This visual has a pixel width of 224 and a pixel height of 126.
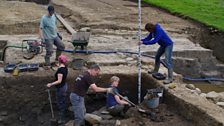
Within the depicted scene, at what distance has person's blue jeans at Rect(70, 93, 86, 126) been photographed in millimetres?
10703

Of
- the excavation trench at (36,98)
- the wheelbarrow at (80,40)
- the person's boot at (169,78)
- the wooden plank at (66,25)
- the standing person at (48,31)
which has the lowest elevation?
the excavation trench at (36,98)

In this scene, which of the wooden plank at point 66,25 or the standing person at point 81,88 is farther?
the wooden plank at point 66,25

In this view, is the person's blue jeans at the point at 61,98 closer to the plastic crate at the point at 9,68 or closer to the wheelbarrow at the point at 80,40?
the plastic crate at the point at 9,68

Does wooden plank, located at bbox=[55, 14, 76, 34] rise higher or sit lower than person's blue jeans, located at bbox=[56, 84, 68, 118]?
higher

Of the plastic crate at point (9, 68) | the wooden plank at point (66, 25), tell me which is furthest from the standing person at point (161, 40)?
the wooden plank at point (66, 25)

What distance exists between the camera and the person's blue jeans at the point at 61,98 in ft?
39.5

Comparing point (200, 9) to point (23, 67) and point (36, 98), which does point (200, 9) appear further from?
point (36, 98)

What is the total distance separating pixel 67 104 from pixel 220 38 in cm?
975

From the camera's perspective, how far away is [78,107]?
10.8 metres

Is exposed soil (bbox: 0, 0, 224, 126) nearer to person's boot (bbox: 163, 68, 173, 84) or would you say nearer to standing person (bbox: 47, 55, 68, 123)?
standing person (bbox: 47, 55, 68, 123)

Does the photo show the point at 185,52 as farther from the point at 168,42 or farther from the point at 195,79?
the point at 168,42

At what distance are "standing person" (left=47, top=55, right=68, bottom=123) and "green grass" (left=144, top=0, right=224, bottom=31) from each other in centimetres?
1063

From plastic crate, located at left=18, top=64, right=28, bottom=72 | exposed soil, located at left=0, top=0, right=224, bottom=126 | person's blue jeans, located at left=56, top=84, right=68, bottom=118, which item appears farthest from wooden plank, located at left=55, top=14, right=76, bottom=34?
person's blue jeans, located at left=56, top=84, right=68, bottom=118

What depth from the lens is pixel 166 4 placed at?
27.0m
